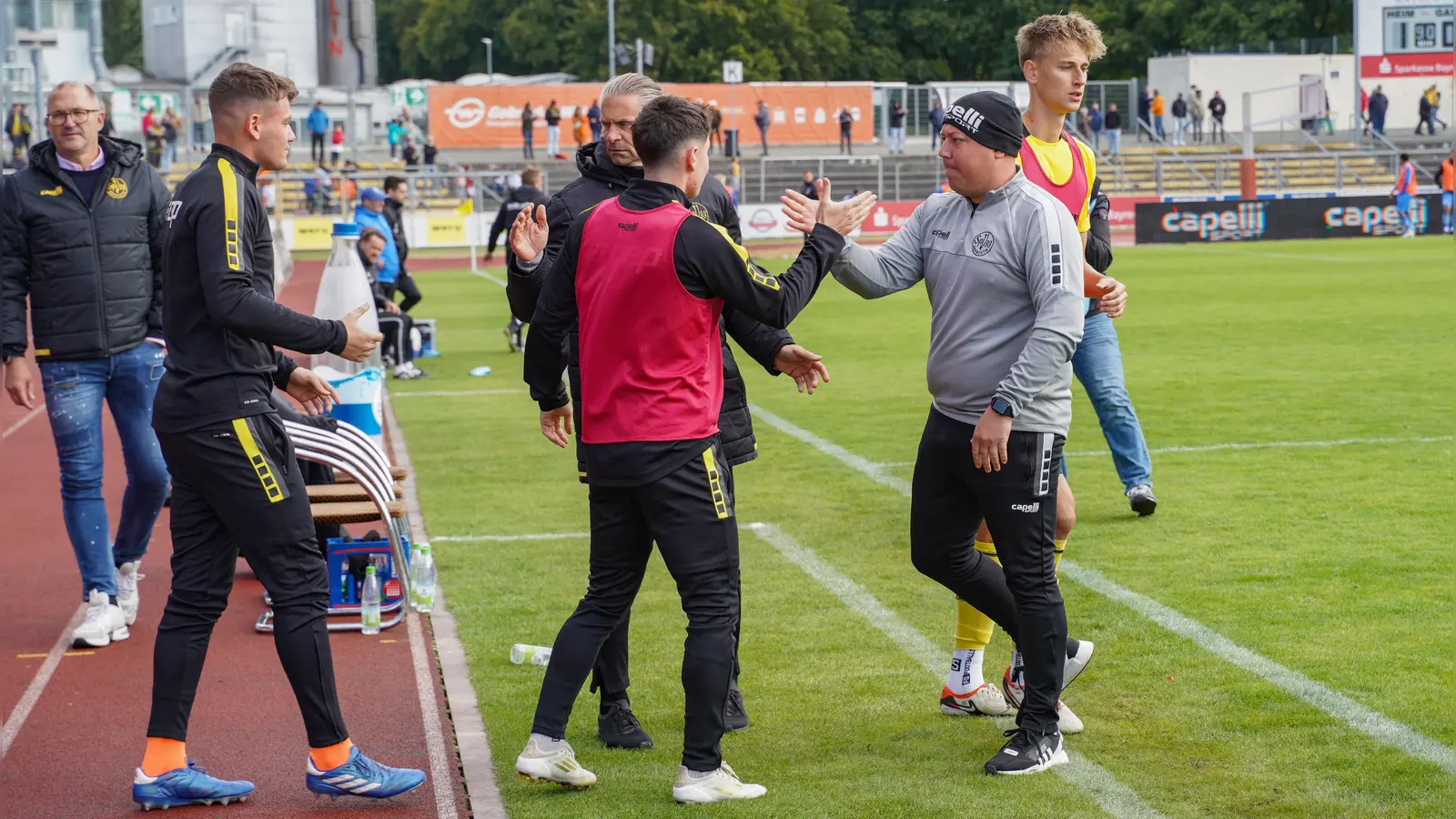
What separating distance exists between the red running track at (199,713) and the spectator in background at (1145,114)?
2096 inches

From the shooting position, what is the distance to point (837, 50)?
7862 cm

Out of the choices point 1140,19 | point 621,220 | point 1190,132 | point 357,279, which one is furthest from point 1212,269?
point 1140,19

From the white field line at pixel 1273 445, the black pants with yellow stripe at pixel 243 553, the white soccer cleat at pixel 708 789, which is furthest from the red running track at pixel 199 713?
the white field line at pixel 1273 445

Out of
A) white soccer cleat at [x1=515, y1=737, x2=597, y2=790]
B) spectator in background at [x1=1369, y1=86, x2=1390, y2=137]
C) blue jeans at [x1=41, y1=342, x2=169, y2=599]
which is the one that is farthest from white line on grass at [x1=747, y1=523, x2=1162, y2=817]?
spectator in background at [x1=1369, y1=86, x2=1390, y2=137]

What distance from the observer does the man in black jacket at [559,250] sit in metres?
5.27

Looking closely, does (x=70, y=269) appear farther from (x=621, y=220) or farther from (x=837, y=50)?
(x=837, y=50)

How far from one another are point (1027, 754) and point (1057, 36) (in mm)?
2611

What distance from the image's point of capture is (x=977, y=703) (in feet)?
18.6

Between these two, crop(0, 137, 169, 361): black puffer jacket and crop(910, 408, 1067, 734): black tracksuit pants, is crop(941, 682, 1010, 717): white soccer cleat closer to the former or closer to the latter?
crop(910, 408, 1067, 734): black tracksuit pants

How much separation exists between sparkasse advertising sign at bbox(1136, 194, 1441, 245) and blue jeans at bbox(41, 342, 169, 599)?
33381 mm

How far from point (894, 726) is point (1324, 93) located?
58.5 m

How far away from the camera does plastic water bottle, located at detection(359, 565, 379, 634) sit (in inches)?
280

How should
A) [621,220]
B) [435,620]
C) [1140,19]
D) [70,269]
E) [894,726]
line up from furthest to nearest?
[1140,19], [435,620], [70,269], [894,726], [621,220]

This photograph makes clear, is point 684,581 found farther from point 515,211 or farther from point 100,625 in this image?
point 515,211
